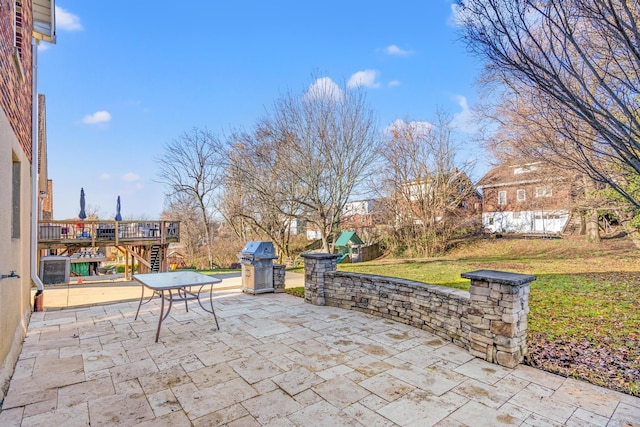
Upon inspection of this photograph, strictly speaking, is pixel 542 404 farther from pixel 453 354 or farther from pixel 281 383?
pixel 281 383

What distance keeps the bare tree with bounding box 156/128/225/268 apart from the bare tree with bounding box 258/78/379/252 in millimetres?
8951

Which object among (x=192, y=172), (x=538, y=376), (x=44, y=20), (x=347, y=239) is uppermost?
(x=44, y=20)

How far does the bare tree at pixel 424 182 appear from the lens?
1321 cm

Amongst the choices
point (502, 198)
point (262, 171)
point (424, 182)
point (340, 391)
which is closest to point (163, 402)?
point (340, 391)

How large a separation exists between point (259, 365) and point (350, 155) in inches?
290

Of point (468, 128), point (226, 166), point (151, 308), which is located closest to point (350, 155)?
point (226, 166)

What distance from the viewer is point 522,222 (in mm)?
17609

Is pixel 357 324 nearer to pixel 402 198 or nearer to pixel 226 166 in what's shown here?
pixel 226 166

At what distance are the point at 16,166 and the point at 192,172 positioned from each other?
1457 centimetres

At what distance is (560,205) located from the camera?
524 inches

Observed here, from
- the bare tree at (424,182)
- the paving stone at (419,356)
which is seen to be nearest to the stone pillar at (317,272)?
the paving stone at (419,356)

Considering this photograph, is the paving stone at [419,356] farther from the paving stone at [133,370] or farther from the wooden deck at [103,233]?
the wooden deck at [103,233]

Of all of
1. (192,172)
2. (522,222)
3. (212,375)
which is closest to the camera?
(212,375)

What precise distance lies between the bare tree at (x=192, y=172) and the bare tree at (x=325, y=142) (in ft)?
29.4
